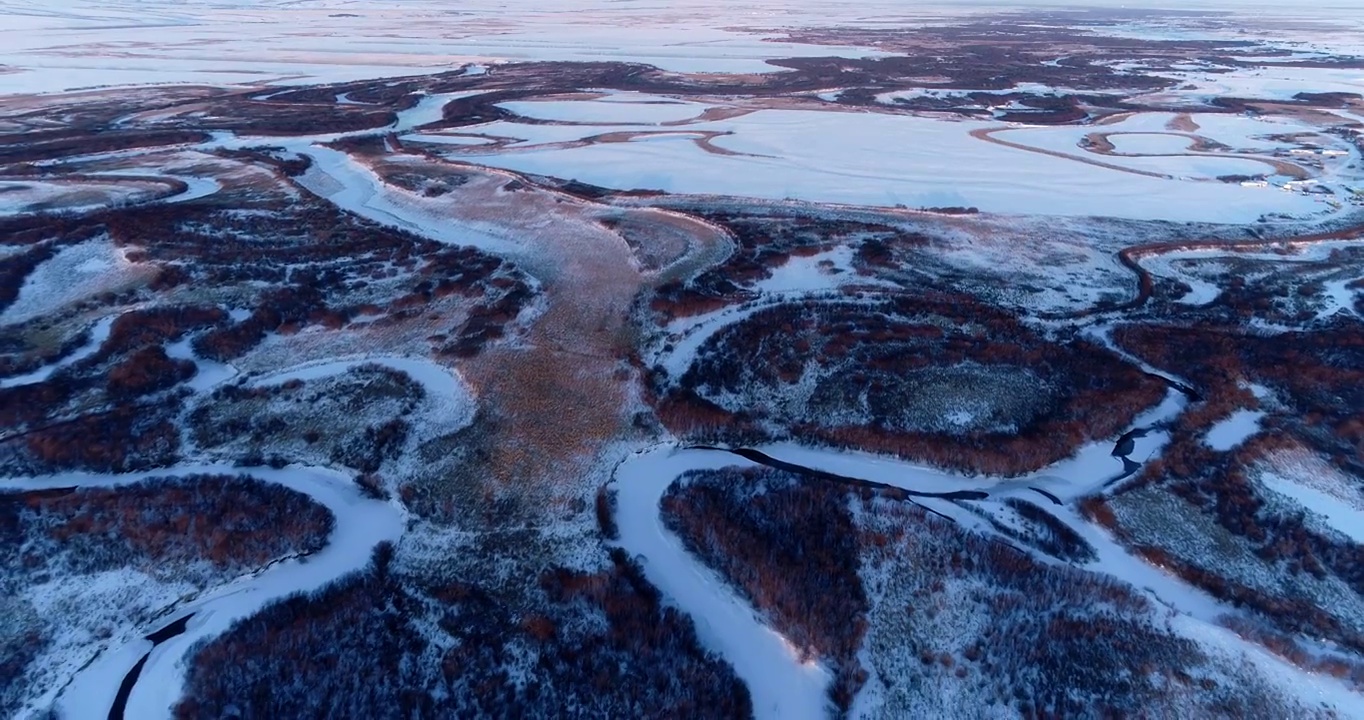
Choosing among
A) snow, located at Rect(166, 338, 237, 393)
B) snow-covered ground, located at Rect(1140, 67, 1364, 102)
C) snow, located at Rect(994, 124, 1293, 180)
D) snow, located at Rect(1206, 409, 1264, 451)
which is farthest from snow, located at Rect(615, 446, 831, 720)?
snow-covered ground, located at Rect(1140, 67, 1364, 102)

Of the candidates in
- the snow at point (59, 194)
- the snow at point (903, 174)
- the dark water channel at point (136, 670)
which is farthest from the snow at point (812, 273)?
the snow at point (59, 194)

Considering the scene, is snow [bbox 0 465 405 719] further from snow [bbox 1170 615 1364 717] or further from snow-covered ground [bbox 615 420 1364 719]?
snow [bbox 1170 615 1364 717]

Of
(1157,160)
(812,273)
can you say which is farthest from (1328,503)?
(1157,160)

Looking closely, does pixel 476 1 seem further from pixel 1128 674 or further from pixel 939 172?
pixel 1128 674

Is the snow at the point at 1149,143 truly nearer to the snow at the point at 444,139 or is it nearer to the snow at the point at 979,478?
the snow at the point at 979,478

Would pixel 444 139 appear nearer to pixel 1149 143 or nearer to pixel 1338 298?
pixel 1149 143
